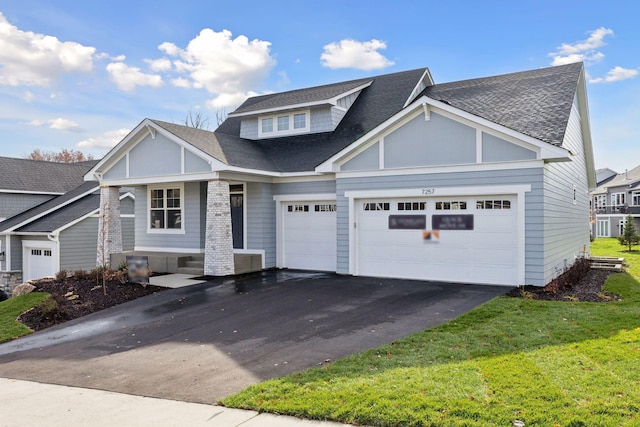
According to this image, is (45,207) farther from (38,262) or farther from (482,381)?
(482,381)

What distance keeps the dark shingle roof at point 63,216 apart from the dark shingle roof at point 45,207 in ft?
1.95

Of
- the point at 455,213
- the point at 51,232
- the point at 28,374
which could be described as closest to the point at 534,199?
the point at 455,213

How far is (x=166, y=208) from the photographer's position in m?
18.5

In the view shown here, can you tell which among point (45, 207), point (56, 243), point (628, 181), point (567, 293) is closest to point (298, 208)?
point (567, 293)

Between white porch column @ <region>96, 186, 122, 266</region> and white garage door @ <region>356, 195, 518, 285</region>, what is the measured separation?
9.47 meters

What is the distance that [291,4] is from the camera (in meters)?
15.6

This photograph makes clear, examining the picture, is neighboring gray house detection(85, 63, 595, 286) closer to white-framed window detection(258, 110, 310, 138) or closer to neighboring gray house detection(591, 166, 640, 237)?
white-framed window detection(258, 110, 310, 138)

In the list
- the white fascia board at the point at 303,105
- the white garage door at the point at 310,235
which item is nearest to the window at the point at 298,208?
the white garage door at the point at 310,235

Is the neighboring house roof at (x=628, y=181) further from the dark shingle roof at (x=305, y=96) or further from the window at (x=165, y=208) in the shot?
the window at (x=165, y=208)

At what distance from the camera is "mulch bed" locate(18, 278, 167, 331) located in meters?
10.9

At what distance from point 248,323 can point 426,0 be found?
1143 centimetres

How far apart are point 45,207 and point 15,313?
16.8 m

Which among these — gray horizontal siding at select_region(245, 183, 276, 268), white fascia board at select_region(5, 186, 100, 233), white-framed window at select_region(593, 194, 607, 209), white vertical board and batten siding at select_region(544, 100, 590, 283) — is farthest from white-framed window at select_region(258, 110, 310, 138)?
white-framed window at select_region(593, 194, 607, 209)

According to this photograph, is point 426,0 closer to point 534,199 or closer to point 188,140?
point 534,199
